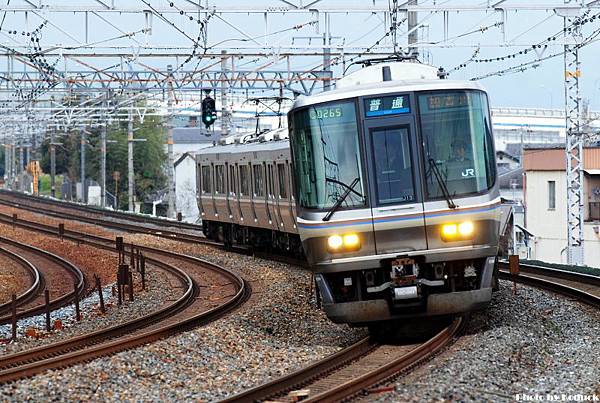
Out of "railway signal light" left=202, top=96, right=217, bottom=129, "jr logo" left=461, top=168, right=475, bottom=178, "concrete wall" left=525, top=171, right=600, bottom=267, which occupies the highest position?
"railway signal light" left=202, top=96, right=217, bottom=129

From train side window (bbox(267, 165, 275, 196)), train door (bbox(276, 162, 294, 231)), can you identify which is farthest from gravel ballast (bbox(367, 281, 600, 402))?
train side window (bbox(267, 165, 275, 196))

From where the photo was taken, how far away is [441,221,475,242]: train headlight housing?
1188 centimetres

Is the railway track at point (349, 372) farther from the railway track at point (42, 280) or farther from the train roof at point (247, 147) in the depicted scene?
the train roof at point (247, 147)

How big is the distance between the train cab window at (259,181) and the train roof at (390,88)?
1079cm

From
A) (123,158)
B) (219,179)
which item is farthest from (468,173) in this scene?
(123,158)

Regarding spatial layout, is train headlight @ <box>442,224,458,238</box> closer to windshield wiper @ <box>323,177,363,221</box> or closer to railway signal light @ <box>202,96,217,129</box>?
windshield wiper @ <box>323,177,363,221</box>

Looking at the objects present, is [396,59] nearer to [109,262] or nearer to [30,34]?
[109,262]

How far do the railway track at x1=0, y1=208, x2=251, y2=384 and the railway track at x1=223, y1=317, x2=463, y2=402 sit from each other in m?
2.32

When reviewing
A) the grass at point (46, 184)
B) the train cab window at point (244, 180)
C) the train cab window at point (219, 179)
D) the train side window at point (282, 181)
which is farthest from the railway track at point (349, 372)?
the grass at point (46, 184)

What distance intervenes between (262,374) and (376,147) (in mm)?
2775

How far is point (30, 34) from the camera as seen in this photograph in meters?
27.1

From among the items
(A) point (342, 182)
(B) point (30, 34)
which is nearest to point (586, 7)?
(B) point (30, 34)

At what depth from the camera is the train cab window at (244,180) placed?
24.6m

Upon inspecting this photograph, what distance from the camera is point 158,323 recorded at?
1498 centimetres
